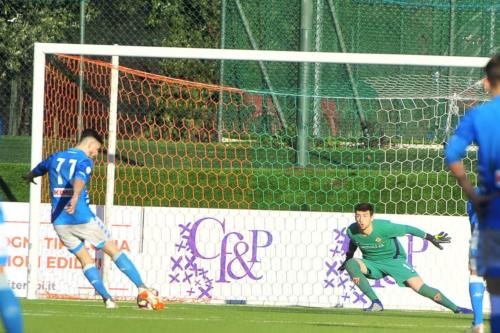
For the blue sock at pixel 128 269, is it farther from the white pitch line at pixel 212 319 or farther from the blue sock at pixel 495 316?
the blue sock at pixel 495 316

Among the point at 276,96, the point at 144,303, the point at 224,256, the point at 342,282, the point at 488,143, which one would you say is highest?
the point at 276,96

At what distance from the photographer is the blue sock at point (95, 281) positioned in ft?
35.3

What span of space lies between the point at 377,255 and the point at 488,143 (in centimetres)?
695

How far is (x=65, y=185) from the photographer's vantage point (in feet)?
36.0

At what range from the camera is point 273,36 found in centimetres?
1720

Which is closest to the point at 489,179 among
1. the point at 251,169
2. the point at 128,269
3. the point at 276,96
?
the point at 128,269

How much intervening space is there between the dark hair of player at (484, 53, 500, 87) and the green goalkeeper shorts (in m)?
6.75

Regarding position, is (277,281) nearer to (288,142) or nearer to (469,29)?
(288,142)

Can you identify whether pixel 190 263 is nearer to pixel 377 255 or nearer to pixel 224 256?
pixel 224 256

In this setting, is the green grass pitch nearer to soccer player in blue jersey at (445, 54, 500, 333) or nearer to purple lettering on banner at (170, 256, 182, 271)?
purple lettering on banner at (170, 256, 182, 271)

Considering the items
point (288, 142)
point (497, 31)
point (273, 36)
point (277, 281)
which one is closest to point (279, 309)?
point (277, 281)

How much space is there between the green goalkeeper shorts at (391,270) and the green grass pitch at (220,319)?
391mm

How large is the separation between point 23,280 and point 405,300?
444 centimetres

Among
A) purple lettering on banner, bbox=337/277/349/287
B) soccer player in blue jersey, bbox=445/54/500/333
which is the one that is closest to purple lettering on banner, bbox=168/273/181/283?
Answer: purple lettering on banner, bbox=337/277/349/287
